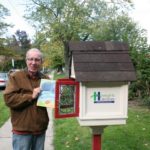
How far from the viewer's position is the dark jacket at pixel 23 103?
4367mm

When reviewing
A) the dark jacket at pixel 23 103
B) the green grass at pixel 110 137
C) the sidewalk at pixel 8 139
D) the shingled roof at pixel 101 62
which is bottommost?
the sidewalk at pixel 8 139

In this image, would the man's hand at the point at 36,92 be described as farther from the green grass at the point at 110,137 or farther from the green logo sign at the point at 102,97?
the green grass at the point at 110,137

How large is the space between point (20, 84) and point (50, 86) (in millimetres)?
333

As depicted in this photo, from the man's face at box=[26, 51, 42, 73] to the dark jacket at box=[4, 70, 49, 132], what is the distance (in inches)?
3.4

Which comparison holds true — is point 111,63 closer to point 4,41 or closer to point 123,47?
point 123,47

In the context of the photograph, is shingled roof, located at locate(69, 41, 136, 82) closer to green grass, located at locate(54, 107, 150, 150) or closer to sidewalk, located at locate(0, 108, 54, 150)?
green grass, located at locate(54, 107, 150, 150)

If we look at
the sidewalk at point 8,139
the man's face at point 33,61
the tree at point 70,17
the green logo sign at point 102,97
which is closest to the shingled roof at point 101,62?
the green logo sign at point 102,97

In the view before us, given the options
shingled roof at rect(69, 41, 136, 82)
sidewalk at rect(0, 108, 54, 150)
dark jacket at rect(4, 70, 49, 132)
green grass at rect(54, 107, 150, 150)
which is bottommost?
sidewalk at rect(0, 108, 54, 150)

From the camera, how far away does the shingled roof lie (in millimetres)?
4485

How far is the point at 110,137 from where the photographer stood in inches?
295

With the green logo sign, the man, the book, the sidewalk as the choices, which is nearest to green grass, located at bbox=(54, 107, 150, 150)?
the sidewalk

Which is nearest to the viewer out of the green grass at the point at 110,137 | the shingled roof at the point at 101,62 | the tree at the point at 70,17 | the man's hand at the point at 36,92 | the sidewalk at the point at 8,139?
the man's hand at the point at 36,92

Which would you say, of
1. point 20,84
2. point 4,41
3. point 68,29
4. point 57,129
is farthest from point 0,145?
point 4,41

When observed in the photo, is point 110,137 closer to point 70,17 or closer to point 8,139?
point 8,139
